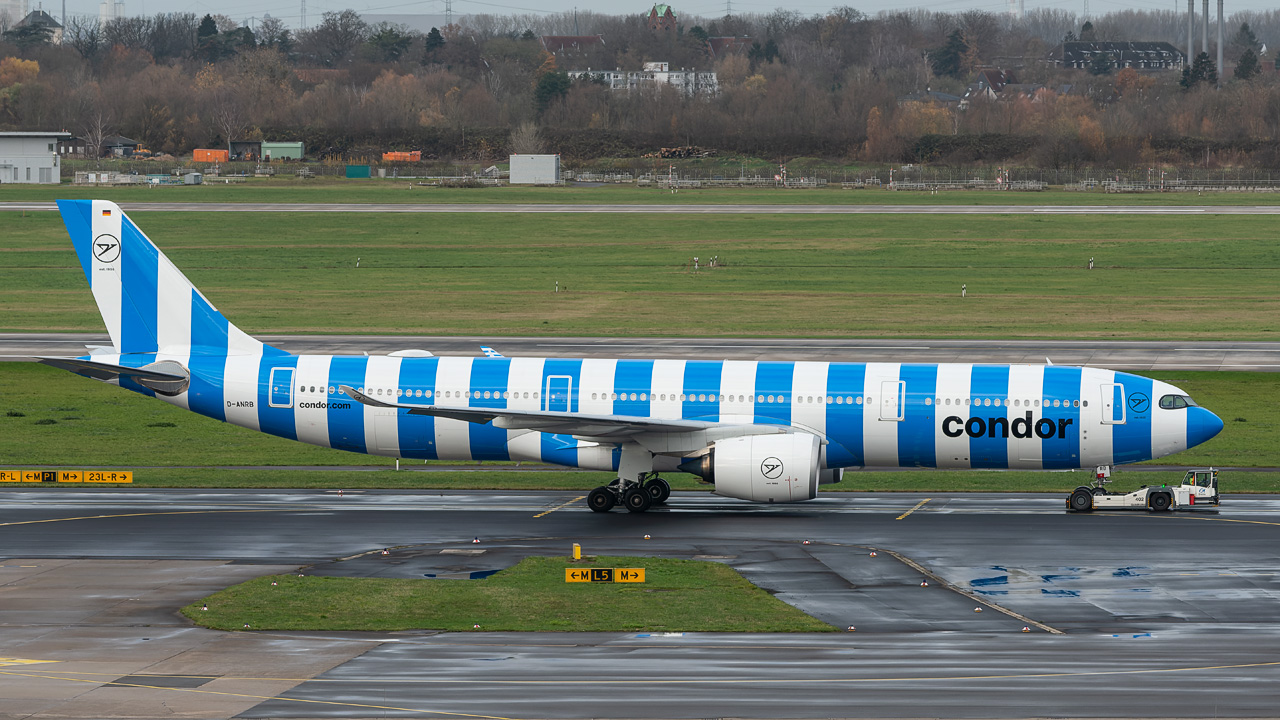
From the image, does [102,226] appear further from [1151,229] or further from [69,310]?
[1151,229]

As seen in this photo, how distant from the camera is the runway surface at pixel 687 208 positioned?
141 metres

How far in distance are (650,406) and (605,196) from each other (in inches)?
4847

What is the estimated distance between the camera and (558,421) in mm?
38625

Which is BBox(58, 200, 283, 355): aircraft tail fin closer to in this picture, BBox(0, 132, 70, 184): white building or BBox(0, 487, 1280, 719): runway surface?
BBox(0, 487, 1280, 719): runway surface

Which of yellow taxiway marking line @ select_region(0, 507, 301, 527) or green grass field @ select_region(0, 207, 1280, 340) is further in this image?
green grass field @ select_region(0, 207, 1280, 340)

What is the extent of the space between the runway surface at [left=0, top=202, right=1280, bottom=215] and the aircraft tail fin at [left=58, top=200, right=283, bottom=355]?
331ft

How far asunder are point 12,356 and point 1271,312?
238 feet

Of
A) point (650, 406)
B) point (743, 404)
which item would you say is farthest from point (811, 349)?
point (650, 406)

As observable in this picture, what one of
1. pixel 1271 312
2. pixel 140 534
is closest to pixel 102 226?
pixel 140 534

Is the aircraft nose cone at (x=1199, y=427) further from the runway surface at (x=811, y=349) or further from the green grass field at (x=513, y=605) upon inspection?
the runway surface at (x=811, y=349)

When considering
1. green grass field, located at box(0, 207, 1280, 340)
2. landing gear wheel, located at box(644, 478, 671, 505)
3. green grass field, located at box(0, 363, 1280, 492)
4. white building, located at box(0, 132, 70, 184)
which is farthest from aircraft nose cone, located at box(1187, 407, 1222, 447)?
white building, located at box(0, 132, 70, 184)

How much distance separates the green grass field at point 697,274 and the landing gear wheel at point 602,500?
41.4m

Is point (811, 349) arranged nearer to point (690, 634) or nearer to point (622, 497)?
point (622, 497)

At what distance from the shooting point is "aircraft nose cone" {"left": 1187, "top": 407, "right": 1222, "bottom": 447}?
4019cm
